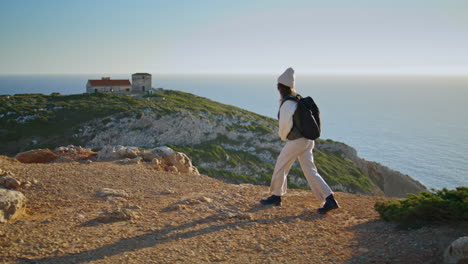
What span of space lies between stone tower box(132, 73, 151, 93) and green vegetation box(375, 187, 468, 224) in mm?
63841

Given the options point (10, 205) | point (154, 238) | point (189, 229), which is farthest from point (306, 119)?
point (10, 205)

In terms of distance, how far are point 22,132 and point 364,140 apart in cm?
8065

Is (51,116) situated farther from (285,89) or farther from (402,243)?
(402,243)

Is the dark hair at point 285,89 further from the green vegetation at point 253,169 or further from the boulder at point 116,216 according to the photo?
the green vegetation at point 253,169

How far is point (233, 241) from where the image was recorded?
5793mm

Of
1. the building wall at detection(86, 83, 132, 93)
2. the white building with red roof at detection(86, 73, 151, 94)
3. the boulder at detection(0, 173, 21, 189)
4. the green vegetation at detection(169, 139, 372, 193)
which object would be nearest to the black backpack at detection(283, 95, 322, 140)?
the boulder at detection(0, 173, 21, 189)

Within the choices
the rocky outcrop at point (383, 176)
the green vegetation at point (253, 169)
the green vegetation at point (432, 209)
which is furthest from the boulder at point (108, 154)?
the rocky outcrop at point (383, 176)

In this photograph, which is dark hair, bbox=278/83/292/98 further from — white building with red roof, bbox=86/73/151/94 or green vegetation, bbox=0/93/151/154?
white building with red roof, bbox=86/73/151/94

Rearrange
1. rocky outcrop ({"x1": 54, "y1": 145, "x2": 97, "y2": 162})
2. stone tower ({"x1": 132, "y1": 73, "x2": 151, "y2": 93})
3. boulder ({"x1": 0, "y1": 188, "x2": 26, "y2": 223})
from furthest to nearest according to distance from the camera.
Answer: stone tower ({"x1": 132, "y1": 73, "x2": 151, "y2": 93})
rocky outcrop ({"x1": 54, "y1": 145, "x2": 97, "y2": 162})
boulder ({"x1": 0, "y1": 188, "x2": 26, "y2": 223})

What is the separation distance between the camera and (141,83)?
67.2m

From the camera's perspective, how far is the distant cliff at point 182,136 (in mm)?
35781

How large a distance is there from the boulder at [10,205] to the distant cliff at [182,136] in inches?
1048

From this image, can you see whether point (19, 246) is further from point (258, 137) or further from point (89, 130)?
point (258, 137)

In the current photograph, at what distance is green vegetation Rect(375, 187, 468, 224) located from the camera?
6020 millimetres
